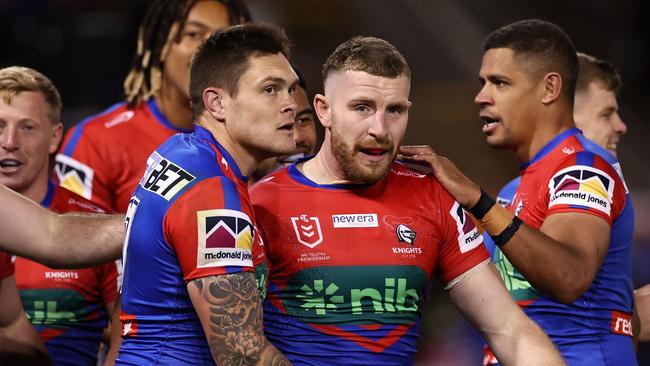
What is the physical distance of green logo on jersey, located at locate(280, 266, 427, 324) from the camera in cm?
445

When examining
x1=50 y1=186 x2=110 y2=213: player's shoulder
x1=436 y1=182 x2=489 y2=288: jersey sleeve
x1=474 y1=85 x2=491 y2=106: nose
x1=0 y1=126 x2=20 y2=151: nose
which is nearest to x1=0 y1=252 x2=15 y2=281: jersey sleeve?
x1=50 y1=186 x2=110 y2=213: player's shoulder

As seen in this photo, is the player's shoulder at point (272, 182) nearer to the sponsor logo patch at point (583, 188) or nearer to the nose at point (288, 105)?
the nose at point (288, 105)

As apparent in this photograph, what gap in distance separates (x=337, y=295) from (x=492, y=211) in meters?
0.78

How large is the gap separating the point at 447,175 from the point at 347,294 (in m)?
0.67

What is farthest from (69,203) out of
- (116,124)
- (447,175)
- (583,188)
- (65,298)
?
(583,188)

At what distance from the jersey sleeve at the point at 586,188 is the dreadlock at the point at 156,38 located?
7.91ft

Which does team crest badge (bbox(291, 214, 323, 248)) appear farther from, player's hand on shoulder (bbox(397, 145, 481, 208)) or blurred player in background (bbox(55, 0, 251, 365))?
blurred player in background (bbox(55, 0, 251, 365))

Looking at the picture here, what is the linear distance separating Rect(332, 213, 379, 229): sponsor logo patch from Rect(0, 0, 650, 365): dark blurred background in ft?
16.7

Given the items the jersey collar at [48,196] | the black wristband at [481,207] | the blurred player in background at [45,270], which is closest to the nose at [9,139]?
the blurred player in background at [45,270]

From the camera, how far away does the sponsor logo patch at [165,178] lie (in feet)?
13.2

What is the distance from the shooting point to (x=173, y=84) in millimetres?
6547

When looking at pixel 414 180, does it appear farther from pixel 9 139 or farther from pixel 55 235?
pixel 9 139

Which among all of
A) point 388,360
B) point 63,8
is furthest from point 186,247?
point 63,8

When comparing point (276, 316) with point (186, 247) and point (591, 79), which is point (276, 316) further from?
point (591, 79)
